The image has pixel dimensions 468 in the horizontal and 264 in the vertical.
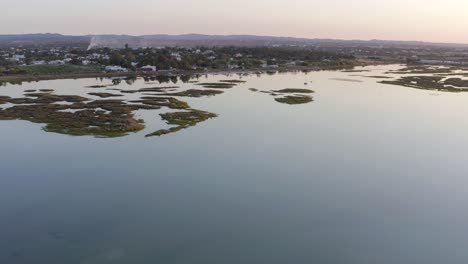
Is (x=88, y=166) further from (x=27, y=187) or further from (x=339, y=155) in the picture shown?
(x=339, y=155)

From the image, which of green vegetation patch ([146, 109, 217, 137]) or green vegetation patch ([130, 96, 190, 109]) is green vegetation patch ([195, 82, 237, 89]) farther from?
green vegetation patch ([146, 109, 217, 137])

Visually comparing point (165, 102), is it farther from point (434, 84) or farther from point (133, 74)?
point (434, 84)

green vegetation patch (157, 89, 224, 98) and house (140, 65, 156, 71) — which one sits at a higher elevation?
house (140, 65, 156, 71)

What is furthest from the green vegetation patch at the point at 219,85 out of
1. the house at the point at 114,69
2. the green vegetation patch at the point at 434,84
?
the green vegetation patch at the point at 434,84

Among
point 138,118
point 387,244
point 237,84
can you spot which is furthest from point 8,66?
point 387,244

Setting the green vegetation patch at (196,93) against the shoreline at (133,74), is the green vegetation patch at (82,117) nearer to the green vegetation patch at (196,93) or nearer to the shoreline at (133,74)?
the green vegetation patch at (196,93)

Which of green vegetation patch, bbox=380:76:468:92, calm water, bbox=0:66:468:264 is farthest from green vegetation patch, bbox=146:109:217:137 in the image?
green vegetation patch, bbox=380:76:468:92

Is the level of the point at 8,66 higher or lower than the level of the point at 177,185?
higher
